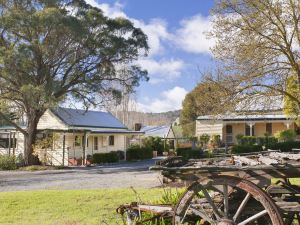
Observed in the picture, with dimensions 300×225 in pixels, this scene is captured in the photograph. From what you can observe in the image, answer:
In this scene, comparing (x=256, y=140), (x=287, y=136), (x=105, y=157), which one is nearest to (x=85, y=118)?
(x=105, y=157)

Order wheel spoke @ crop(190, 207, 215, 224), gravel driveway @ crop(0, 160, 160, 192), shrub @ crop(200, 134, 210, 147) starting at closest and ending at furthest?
1. wheel spoke @ crop(190, 207, 215, 224)
2. gravel driveway @ crop(0, 160, 160, 192)
3. shrub @ crop(200, 134, 210, 147)

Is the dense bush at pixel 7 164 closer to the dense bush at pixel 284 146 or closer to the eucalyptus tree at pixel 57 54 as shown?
the eucalyptus tree at pixel 57 54

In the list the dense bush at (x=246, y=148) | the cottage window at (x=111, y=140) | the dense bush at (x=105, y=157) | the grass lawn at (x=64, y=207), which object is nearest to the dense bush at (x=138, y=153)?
the cottage window at (x=111, y=140)

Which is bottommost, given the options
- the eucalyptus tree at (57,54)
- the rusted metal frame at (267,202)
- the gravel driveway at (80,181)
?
the gravel driveway at (80,181)

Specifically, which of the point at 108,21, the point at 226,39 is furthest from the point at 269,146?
the point at 108,21

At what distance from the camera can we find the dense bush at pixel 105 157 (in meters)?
37.3

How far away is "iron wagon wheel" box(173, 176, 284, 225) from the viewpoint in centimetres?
515

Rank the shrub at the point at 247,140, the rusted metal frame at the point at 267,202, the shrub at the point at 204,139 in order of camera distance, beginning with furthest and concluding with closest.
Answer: the shrub at the point at 204,139 < the shrub at the point at 247,140 < the rusted metal frame at the point at 267,202

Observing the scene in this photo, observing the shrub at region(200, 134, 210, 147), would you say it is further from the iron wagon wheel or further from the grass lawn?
the iron wagon wheel

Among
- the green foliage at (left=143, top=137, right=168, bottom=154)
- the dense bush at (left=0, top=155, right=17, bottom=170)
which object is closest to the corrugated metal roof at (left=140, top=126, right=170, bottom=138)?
the green foliage at (left=143, top=137, right=168, bottom=154)

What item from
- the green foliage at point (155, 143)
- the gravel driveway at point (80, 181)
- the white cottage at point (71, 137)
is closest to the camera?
the gravel driveway at point (80, 181)

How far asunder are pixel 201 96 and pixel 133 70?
48.6 ft

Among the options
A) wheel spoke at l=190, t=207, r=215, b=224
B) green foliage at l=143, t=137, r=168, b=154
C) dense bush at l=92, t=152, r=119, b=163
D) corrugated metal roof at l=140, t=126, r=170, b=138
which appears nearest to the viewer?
wheel spoke at l=190, t=207, r=215, b=224

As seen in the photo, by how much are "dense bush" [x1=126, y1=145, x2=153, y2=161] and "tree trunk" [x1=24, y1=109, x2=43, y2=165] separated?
427 inches
